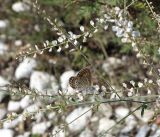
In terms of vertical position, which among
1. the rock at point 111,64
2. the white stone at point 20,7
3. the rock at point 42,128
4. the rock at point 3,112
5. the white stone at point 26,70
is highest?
the white stone at point 20,7

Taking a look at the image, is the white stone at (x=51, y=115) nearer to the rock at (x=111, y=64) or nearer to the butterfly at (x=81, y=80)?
the rock at (x=111, y=64)

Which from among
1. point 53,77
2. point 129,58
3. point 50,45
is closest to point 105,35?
point 129,58

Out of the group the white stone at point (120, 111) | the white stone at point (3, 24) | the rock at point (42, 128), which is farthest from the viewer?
the white stone at point (3, 24)

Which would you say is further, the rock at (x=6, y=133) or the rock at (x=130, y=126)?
the rock at (x=6, y=133)

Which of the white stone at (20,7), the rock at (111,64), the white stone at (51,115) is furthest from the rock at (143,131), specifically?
the white stone at (20,7)

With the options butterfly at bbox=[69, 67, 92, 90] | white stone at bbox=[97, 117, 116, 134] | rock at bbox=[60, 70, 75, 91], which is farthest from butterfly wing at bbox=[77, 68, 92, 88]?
rock at bbox=[60, 70, 75, 91]

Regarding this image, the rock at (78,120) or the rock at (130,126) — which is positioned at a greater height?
the rock at (78,120)

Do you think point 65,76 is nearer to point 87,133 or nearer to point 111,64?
point 111,64
